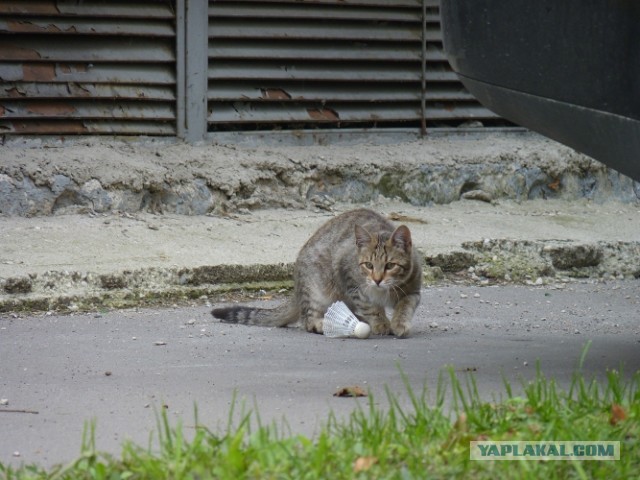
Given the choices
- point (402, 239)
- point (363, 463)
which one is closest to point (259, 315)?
point (402, 239)

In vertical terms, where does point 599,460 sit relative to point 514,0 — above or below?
below

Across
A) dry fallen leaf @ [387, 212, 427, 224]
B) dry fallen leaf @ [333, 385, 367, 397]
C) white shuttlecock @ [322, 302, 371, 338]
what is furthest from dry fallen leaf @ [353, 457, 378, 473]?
dry fallen leaf @ [387, 212, 427, 224]

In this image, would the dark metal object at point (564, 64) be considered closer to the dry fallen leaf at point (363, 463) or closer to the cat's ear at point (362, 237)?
the dry fallen leaf at point (363, 463)

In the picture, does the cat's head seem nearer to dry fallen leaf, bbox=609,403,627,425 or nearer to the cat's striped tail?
the cat's striped tail

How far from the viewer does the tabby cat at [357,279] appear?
21.6 feet

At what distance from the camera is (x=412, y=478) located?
331 cm

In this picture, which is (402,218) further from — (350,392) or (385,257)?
(350,392)

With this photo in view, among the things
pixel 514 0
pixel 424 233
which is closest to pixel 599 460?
pixel 514 0

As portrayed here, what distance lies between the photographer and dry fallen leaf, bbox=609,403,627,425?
3.82 metres

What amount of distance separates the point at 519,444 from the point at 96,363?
7.93 ft

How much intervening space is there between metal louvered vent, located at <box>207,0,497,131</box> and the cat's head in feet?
6.60

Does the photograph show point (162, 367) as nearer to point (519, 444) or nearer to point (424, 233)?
point (519, 444)

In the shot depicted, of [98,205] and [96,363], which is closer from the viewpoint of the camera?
[96,363]

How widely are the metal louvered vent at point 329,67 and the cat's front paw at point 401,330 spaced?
2.61 m
